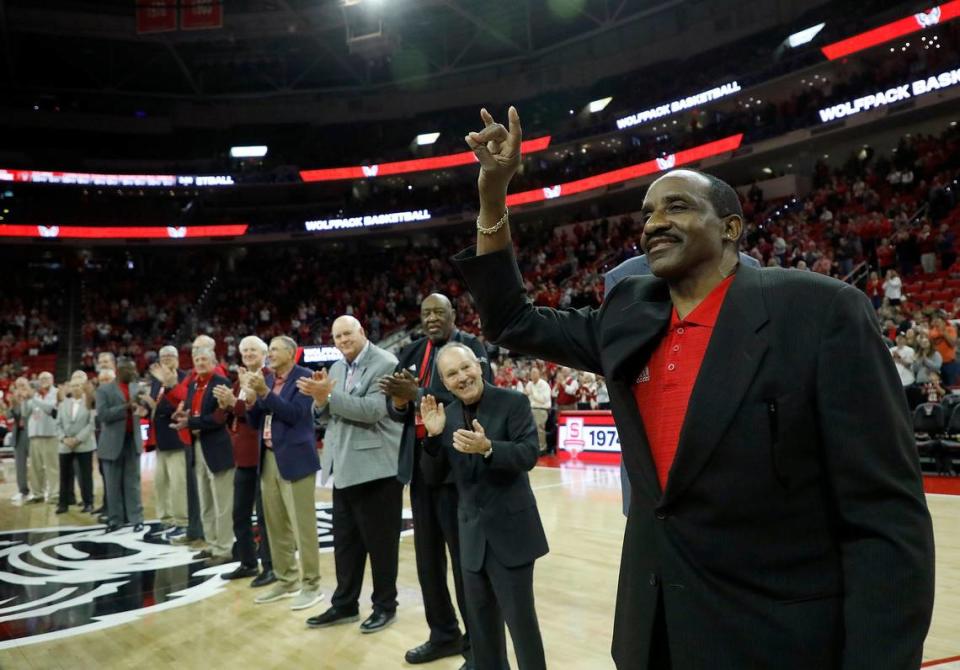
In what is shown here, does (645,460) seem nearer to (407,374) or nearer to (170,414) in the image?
(407,374)


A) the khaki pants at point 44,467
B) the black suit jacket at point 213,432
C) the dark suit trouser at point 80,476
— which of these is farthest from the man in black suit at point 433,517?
the khaki pants at point 44,467

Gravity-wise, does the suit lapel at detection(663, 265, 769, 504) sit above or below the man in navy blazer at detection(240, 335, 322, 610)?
above

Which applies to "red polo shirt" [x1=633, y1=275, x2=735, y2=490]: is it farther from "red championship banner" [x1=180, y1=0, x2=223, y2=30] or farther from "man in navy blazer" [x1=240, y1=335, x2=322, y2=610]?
"red championship banner" [x1=180, y1=0, x2=223, y2=30]

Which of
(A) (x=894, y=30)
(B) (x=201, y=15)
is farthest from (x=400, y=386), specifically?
(B) (x=201, y=15)

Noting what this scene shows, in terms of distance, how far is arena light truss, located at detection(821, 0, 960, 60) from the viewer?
16.8m

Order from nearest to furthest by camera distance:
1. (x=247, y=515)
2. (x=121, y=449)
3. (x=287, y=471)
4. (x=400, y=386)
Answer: (x=400, y=386) < (x=287, y=471) < (x=247, y=515) < (x=121, y=449)

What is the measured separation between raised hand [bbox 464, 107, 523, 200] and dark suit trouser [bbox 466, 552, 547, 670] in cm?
202

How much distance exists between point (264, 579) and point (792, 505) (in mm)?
5088

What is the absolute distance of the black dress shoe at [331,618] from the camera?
4.58 metres

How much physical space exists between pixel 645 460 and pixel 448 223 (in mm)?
28133

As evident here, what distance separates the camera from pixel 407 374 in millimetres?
3672

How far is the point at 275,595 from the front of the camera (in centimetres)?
522

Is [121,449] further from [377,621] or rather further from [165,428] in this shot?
[377,621]

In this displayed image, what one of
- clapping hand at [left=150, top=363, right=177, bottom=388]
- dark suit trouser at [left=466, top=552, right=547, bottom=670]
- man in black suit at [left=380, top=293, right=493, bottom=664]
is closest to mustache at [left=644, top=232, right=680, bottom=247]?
dark suit trouser at [left=466, top=552, right=547, bottom=670]
